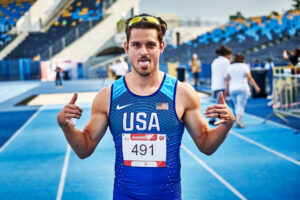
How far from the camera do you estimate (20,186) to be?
220 inches

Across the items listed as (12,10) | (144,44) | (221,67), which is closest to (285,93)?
(221,67)

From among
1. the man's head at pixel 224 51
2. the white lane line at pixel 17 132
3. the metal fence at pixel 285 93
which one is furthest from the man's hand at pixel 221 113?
the metal fence at pixel 285 93

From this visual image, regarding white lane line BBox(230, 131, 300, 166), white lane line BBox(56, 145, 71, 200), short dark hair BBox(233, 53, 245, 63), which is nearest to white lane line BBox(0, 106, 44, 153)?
white lane line BBox(56, 145, 71, 200)

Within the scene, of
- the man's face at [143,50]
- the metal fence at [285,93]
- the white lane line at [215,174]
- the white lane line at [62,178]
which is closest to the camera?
the man's face at [143,50]

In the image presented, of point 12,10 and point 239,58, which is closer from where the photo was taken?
point 239,58

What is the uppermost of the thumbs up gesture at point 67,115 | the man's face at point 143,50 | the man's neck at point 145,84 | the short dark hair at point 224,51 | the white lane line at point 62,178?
the short dark hair at point 224,51

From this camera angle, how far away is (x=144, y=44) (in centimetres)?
228

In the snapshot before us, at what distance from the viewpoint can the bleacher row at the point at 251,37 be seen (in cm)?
1864

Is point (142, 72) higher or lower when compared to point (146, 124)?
higher

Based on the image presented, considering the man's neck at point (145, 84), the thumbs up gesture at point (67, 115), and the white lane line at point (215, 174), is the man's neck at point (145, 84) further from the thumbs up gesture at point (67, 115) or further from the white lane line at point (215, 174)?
the white lane line at point (215, 174)

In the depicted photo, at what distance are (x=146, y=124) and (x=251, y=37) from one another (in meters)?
35.4

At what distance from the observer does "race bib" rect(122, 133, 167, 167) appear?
234cm

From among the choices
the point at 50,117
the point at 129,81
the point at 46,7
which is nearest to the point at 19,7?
the point at 46,7

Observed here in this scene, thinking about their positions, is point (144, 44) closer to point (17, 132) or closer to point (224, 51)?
point (224, 51)
